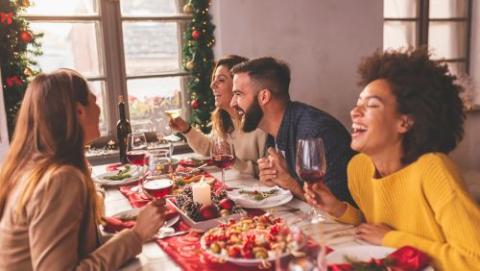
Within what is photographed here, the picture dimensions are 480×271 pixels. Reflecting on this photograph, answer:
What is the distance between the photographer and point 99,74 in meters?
3.60

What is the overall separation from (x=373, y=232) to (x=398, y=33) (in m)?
3.60

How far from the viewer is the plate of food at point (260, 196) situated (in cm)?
171

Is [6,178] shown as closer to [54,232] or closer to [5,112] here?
[54,232]

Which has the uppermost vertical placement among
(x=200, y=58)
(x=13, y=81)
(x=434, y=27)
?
(x=434, y=27)

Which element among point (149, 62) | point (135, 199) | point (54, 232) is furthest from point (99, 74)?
point (54, 232)

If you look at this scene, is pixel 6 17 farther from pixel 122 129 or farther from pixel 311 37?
pixel 311 37

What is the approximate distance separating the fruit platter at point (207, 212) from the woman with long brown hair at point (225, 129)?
103cm

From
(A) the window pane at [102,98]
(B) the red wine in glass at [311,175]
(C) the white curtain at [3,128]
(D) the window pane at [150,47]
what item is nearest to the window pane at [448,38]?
(D) the window pane at [150,47]

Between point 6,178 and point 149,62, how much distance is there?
258 cm

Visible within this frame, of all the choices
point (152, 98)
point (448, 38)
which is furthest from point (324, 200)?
point (448, 38)

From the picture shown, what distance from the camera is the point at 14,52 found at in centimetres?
305

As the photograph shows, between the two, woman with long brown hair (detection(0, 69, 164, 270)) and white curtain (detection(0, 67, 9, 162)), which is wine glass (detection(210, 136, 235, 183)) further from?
white curtain (detection(0, 67, 9, 162))

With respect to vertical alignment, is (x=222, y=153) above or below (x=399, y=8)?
below

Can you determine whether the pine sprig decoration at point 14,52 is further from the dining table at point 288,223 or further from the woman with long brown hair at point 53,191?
the woman with long brown hair at point 53,191
